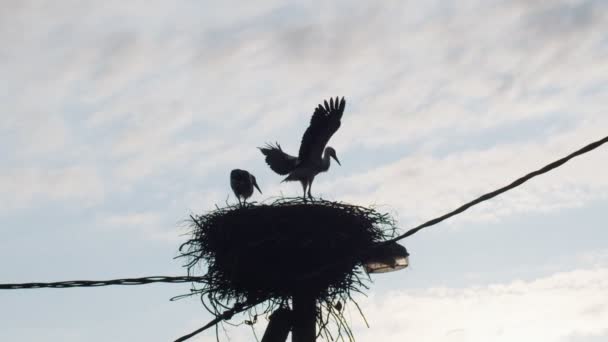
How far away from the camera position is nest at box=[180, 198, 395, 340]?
20.4 ft

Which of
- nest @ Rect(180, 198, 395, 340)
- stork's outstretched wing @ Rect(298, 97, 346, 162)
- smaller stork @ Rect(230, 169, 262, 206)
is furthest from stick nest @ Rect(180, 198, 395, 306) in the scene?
smaller stork @ Rect(230, 169, 262, 206)

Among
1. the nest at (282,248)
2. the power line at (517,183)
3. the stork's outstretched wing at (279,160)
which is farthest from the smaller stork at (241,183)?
the power line at (517,183)

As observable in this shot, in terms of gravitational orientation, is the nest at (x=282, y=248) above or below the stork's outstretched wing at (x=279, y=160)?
below

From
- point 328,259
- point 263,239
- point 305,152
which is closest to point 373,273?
point 328,259

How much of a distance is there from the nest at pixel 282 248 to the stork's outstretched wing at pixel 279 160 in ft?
9.84

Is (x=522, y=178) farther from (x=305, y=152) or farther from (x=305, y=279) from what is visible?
(x=305, y=152)

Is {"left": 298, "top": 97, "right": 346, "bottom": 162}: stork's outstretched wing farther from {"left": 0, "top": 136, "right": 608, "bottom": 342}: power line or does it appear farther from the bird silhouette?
{"left": 0, "top": 136, "right": 608, "bottom": 342}: power line

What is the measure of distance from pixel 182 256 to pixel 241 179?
12.7 feet

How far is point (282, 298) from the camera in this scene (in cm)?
612

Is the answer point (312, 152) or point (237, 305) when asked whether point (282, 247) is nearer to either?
point (237, 305)

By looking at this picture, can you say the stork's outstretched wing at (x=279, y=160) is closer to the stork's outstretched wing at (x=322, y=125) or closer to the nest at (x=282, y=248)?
the stork's outstretched wing at (x=322, y=125)

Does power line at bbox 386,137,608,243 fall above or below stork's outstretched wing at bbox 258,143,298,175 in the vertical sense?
below

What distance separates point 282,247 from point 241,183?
4.15m

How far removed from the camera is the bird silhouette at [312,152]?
9.29 metres
